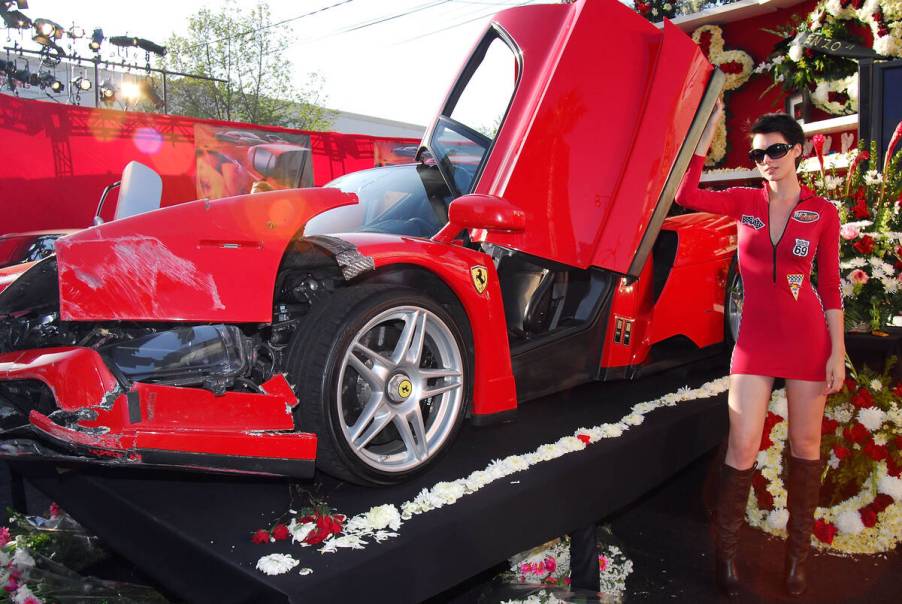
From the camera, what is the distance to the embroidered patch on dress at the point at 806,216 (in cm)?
274

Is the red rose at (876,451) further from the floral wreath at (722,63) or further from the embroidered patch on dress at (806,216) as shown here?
the floral wreath at (722,63)

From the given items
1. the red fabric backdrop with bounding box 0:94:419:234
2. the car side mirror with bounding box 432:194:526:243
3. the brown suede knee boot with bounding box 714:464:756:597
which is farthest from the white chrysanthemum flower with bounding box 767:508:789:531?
the red fabric backdrop with bounding box 0:94:419:234

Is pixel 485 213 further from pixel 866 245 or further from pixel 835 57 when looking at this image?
pixel 835 57

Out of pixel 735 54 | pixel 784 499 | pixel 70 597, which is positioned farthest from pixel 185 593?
pixel 735 54

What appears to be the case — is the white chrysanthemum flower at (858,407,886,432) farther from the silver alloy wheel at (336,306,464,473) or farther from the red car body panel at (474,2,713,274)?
the silver alloy wheel at (336,306,464,473)

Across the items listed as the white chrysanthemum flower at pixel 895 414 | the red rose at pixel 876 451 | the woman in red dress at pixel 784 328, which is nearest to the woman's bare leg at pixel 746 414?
the woman in red dress at pixel 784 328

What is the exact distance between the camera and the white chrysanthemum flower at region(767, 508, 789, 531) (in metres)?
3.44

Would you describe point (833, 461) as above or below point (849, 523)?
above

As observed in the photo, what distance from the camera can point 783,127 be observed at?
8.95ft

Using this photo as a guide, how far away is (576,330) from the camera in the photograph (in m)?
3.18

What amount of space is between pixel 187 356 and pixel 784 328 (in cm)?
220

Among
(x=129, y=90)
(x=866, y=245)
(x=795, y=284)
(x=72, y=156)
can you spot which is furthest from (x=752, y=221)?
(x=129, y=90)

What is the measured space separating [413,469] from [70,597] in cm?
120

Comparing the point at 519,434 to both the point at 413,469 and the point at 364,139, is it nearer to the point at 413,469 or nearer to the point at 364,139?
the point at 413,469
